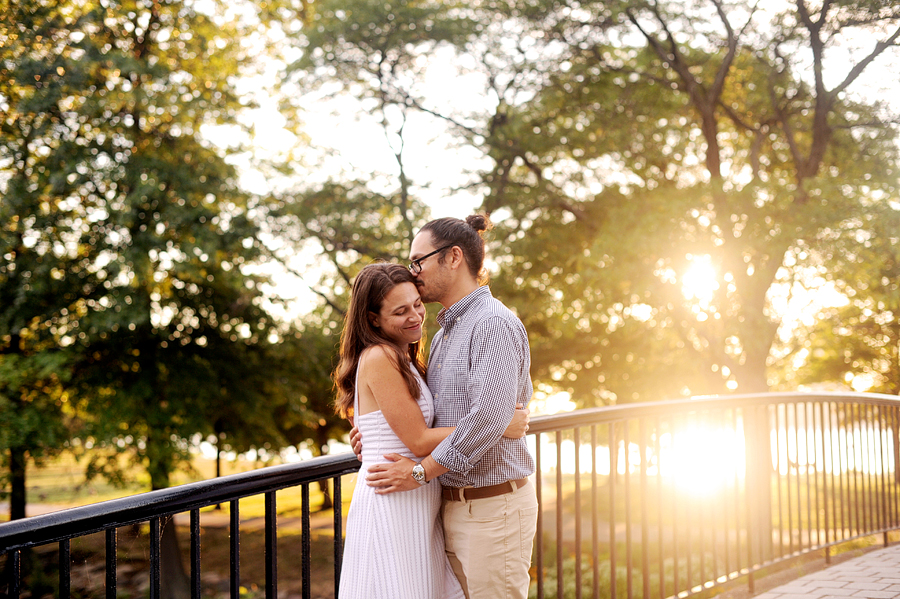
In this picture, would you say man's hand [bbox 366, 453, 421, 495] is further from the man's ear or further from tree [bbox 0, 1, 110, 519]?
tree [bbox 0, 1, 110, 519]

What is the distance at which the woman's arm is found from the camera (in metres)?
2.31

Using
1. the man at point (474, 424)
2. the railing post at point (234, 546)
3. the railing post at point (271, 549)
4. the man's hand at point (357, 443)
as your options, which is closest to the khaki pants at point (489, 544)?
the man at point (474, 424)

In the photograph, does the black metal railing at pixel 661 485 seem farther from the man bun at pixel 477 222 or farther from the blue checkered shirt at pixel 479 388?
the man bun at pixel 477 222

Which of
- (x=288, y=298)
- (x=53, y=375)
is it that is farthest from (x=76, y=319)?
(x=288, y=298)

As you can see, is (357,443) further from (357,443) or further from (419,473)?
(419,473)

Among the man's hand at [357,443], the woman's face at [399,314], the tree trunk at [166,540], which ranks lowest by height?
the tree trunk at [166,540]

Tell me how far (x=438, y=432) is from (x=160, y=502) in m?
0.85

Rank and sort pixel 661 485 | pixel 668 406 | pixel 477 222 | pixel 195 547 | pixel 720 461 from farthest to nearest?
1. pixel 720 461
2. pixel 661 485
3. pixel 668 406
4. pixel 477 222
5. pixel 195 547

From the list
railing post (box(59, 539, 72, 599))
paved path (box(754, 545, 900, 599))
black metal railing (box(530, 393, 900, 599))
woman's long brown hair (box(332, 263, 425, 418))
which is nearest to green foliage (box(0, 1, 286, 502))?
black metal railing (box(530, 393, 900, 599))

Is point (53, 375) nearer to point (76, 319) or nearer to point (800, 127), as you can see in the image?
point (76, 319)

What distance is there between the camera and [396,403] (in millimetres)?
2305

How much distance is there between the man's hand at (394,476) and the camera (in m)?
2.31

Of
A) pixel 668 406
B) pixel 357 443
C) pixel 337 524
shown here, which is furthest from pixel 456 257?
pixel 668 406

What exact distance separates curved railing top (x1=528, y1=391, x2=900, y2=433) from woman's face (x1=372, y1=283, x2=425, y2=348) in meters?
0.88
